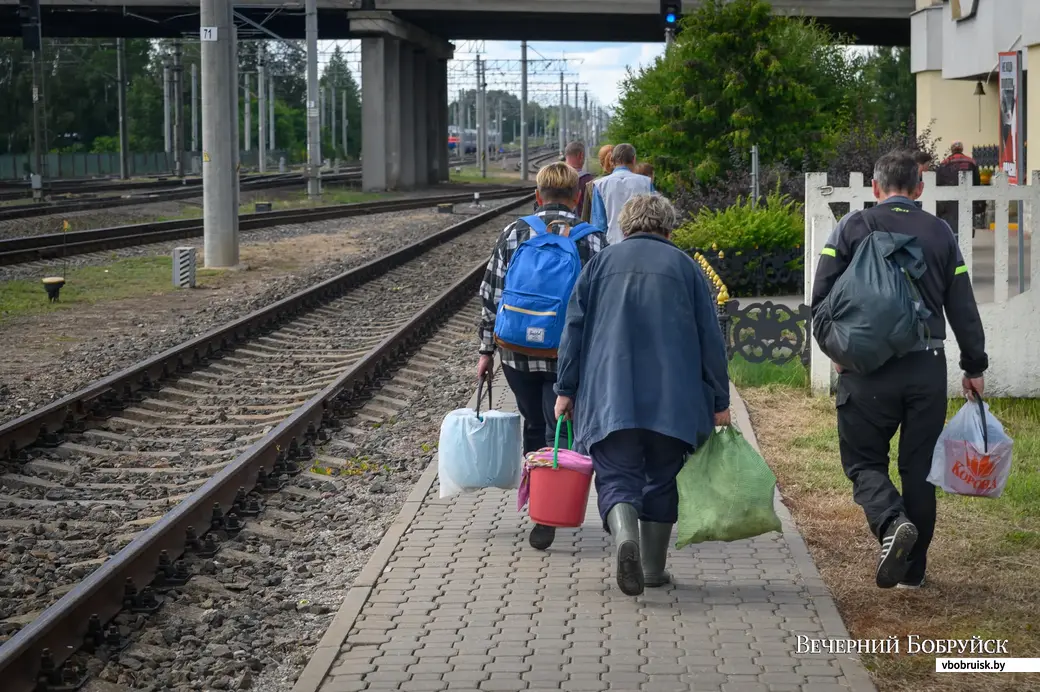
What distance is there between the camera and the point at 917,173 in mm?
6227

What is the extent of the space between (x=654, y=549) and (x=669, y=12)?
23346mm

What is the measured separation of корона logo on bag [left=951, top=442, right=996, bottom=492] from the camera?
20.3ft

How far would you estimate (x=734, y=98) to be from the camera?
69.0ft

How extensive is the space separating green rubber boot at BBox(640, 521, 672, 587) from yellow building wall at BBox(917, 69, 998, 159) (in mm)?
31616

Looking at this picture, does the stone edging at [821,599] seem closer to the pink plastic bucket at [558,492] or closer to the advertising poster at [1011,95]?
the pink plastic bucket at [558,492]

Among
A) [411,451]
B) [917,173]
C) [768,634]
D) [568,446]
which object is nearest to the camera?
[768,634]

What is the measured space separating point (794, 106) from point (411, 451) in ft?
42.9

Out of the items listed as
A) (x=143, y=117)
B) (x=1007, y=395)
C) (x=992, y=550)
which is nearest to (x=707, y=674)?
(x=992, y=550)

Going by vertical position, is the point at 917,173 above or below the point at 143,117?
below

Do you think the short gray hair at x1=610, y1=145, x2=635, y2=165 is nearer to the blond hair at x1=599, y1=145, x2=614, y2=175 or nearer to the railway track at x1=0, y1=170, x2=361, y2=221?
the blond hair at x1=599, y1=145, x2=614, y2=175

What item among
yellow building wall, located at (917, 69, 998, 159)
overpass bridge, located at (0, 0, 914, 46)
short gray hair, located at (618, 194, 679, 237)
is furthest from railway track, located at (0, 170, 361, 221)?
short gray hair, located at (618, 194, 679, 237)

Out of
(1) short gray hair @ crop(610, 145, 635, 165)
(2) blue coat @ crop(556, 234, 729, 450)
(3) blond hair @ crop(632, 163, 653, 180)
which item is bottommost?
(2) blue coat @ crop(556, 234, 729, 450)

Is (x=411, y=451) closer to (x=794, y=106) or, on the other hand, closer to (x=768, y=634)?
(x=768, y=634)

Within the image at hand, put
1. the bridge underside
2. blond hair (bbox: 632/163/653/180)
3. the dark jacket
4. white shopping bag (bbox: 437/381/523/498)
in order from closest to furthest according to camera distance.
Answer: the dark jacket < white shopping bag (bbox: 437/381/523/498) < blond hair (bbox: 632/163/653/180) < the bridge underside
